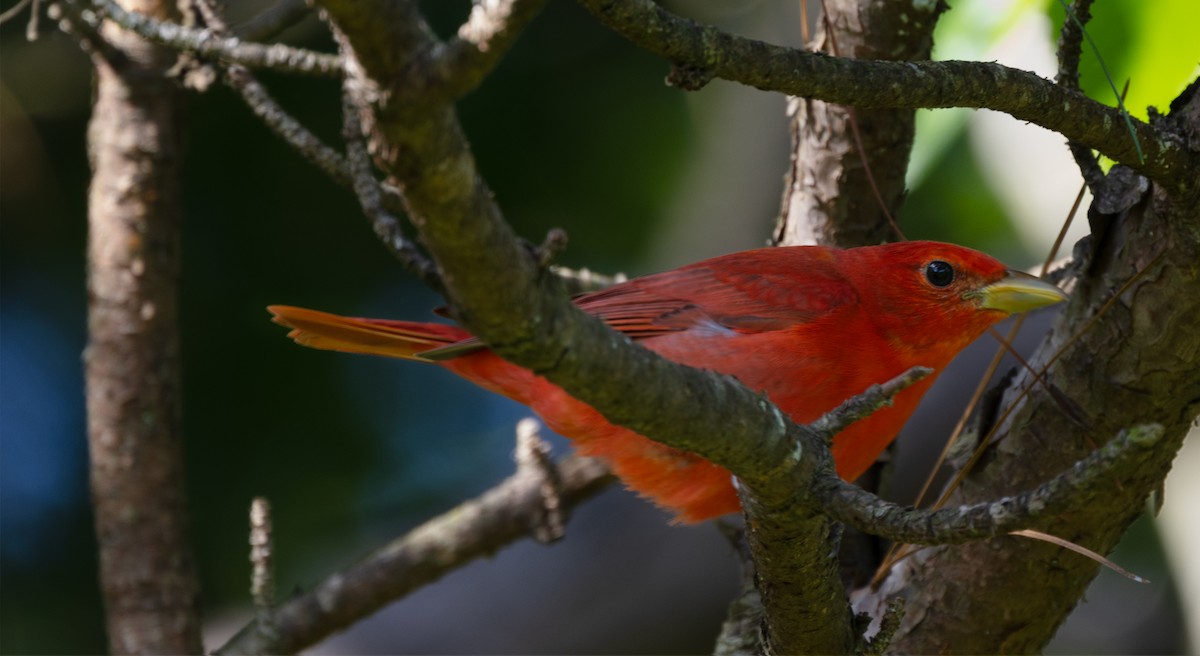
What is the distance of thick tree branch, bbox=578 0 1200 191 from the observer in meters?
1.70

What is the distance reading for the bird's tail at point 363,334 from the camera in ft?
10.4

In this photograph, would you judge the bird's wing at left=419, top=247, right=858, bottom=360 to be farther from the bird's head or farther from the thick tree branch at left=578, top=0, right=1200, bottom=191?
the thick tree branch at left=578, top=0, right=1200, bottom=191

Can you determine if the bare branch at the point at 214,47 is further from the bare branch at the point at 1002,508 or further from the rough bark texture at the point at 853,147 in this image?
the bare branch at the point at 1002,508

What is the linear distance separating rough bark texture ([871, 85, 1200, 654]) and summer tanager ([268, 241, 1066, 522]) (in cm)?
35

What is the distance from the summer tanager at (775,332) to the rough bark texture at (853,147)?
5.9 inches

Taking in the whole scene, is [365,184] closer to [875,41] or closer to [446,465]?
[875,41]

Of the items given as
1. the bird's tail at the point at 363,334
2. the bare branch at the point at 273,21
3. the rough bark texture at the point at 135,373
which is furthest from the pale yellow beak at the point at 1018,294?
the rough bark texture at the point at 135,373

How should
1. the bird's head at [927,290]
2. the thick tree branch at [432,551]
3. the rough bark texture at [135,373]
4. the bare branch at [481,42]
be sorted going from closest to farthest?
the bare branch at [481,42], the bird's head at [927,290], the rough bark texture at [135,373], the thick tree branch at [432,551]

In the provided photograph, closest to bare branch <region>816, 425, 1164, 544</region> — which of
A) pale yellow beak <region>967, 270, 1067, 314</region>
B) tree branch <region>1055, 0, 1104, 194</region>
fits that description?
tree branch <region>1055, 0, 1104, 194</region>

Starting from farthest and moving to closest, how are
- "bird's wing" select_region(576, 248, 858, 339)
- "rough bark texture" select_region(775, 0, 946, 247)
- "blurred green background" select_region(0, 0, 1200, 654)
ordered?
"blurred green background" select_region(0, 0, 1200, 654), "bird's wing" select_region(576, 248, 858, 339), "rough bark texture" select_region(775, 0, 946, 247)

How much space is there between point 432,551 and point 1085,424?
2145 mm

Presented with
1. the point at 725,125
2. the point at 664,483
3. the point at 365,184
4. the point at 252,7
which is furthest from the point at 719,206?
the point at 365,184

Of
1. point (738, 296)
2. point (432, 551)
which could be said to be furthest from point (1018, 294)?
point (432, 551)

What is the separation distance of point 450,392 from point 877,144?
283 cm
